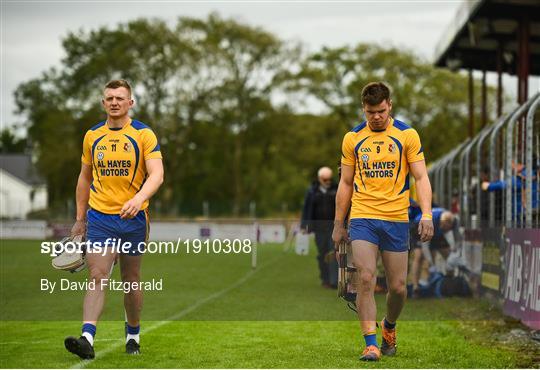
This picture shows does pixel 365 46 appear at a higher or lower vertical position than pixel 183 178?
higher

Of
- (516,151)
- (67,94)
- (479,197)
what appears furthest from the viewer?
(67,94)

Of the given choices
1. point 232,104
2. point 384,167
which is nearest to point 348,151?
point 384,167

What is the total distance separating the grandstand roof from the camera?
2312 cm

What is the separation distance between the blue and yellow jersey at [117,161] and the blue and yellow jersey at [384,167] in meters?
1.57

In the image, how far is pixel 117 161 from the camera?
7809 millimetres

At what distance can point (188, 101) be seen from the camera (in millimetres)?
56906

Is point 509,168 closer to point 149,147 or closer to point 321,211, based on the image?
point 321,211

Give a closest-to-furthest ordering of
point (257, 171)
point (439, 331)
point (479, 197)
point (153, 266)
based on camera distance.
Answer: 1. point (439, 331)
2. point (153, 266)
3. point (479, 197)
4. point (257, 171)

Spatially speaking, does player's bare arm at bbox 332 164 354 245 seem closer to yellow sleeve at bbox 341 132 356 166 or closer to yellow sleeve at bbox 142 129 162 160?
yellow sleeve at bbox 341 132 356 166

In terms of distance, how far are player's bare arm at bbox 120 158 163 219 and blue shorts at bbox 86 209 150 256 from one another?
0.31m

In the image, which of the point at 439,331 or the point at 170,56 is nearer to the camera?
the point at 439,331

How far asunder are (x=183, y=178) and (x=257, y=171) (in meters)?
4.92

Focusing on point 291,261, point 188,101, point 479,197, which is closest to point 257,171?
point 188,101

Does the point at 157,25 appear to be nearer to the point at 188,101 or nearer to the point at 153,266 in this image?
the point at 188,101
